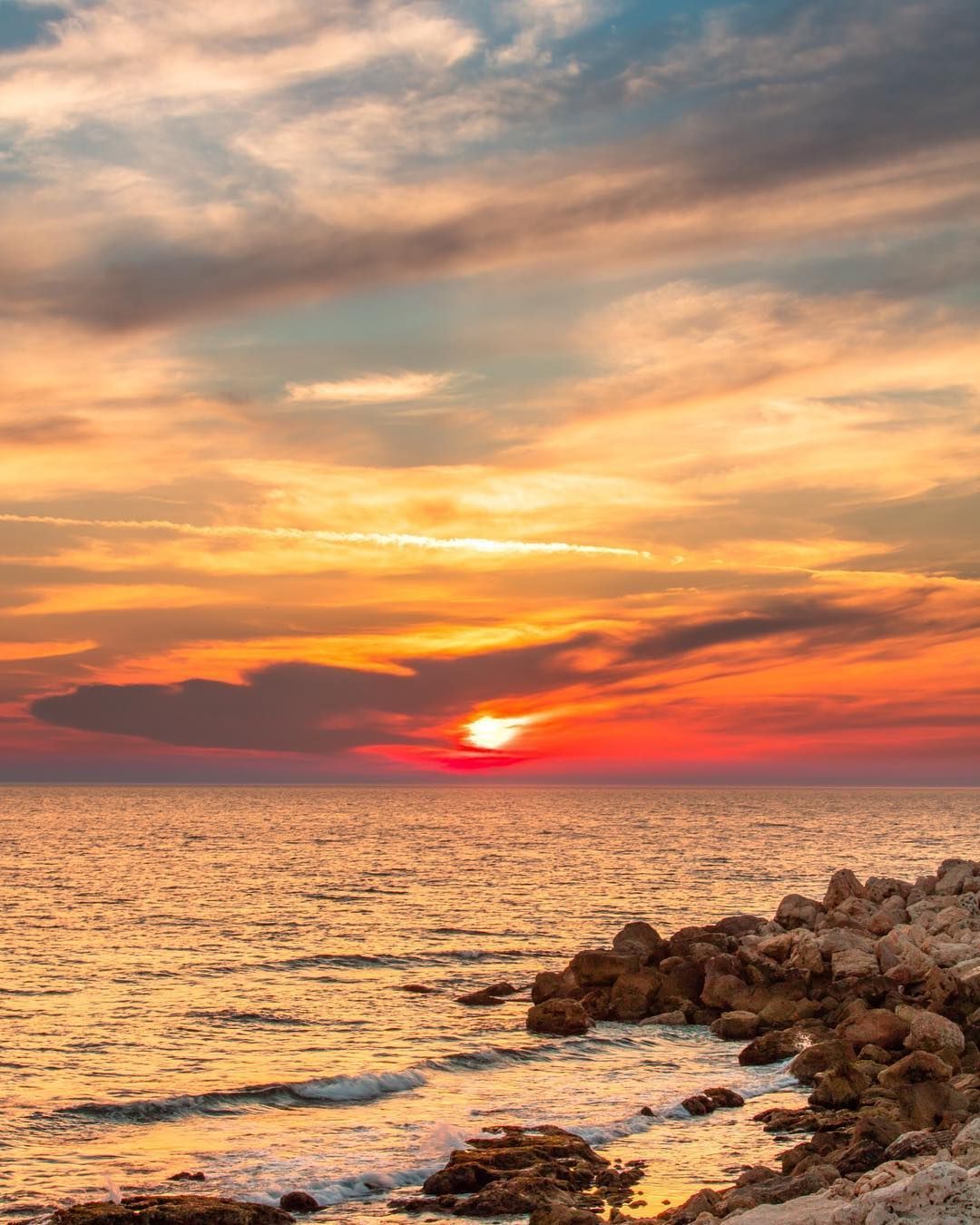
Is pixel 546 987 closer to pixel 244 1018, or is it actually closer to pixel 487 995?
pixel 487 995

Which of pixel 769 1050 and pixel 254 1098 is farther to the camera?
pixel 769 1050

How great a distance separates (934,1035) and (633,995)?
10406 millimetres

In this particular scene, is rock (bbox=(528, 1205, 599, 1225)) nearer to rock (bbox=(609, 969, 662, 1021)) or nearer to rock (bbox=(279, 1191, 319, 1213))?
rock (bbox=(279, 1191, 319, 1213))

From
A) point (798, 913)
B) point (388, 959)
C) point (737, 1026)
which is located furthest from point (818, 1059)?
point (388, 959)

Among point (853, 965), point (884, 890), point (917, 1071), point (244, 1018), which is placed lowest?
point (244, 1018)

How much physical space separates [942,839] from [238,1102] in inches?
4505

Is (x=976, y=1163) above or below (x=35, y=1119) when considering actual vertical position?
above

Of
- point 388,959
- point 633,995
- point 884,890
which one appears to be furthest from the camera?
point 388,959

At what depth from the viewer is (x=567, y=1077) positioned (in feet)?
94.4

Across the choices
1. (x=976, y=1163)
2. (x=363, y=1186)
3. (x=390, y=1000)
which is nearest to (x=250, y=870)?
(x=390, y=1000)

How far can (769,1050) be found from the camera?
97.5 ft

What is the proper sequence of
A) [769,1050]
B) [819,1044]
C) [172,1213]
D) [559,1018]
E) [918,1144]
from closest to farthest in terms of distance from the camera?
[918,1144] < [172,1213] < [819,1044] < [769,1050] < [559,1018]

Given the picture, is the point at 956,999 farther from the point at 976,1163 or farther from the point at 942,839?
the point at 942,839

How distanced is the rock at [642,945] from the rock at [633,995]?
2157 mm
